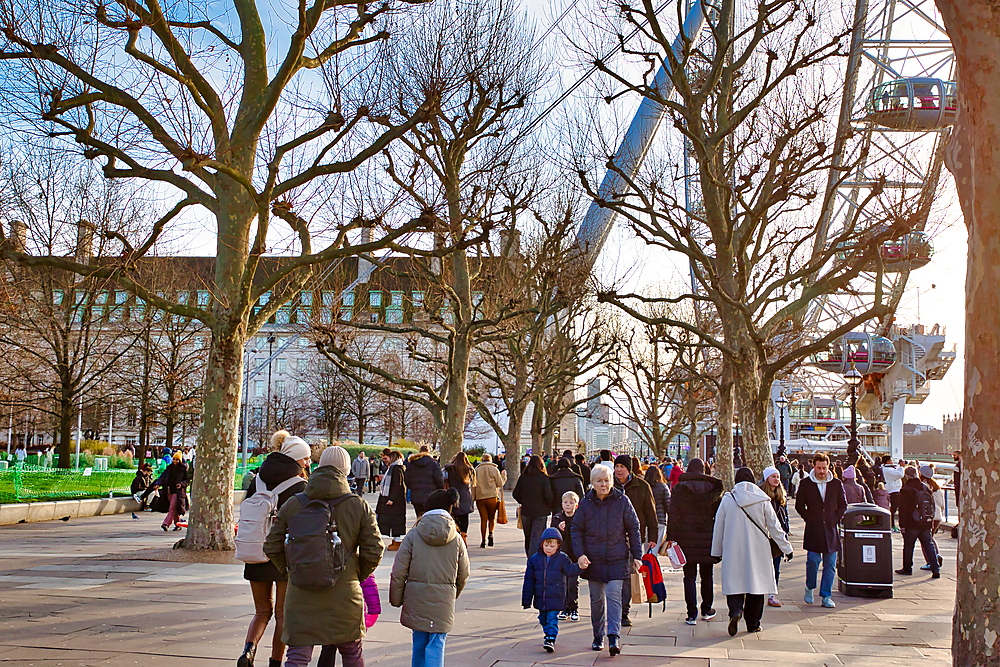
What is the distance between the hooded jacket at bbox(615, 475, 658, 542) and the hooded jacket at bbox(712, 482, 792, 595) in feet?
2.96

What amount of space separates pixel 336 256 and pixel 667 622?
7.46 m

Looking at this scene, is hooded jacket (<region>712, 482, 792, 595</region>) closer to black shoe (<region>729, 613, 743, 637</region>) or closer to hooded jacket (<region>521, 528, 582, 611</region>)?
black shoe (<region>729, 613, 743, 637</region>)

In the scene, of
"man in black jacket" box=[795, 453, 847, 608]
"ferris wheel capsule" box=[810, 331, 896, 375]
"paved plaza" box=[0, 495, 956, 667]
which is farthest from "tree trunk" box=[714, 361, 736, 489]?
"ferris wheel capsule" box=[810, 331, 896, 375]

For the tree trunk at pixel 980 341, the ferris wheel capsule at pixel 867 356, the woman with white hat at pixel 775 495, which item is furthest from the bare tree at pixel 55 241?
the ferris wheel capsule at pixel 867 356

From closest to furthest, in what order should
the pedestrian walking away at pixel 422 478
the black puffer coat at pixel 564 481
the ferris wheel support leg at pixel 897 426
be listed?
the black puffer coat at pixel 564 481 → the pedestrian walking away at pixel 422 478 → the ferris wheel support leg at pixel 897 426

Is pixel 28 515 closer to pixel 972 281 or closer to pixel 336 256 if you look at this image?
pixel 336 256

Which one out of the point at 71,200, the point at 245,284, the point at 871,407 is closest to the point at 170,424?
the point at 71,200

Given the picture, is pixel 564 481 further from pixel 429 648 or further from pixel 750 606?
pixel 429 648

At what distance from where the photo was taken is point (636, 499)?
11328mm

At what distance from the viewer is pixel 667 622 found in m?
10.1

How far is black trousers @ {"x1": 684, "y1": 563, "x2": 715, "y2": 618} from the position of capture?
32.8ft

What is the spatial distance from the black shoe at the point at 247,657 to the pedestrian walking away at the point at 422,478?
904 centimetres

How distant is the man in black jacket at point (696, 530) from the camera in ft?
32.9

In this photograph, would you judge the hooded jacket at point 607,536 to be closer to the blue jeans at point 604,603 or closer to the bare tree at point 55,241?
the blue jeans at point 604,603
